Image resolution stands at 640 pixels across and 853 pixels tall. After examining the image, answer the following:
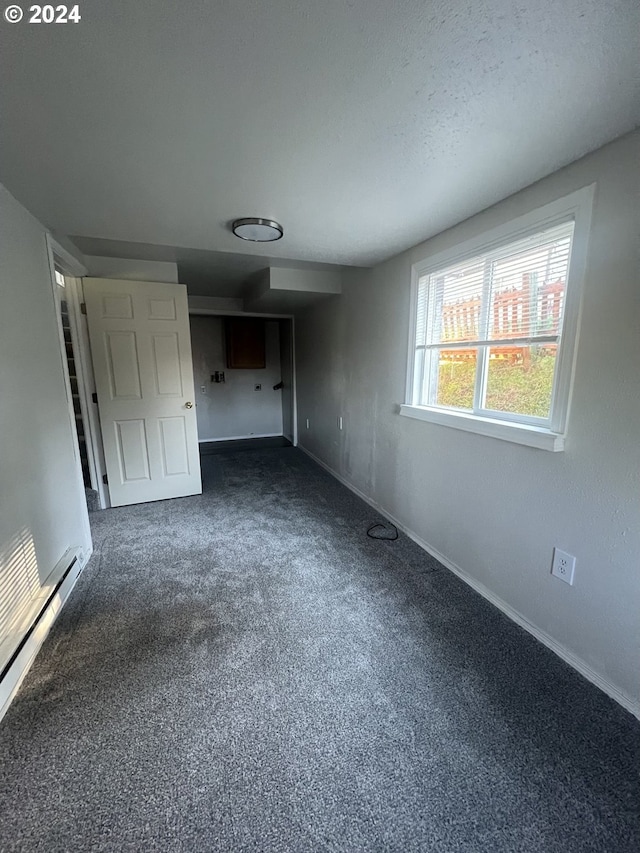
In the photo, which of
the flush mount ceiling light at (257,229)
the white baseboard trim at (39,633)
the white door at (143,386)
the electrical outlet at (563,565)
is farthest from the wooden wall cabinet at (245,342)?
the electrical outlet at (563,565)

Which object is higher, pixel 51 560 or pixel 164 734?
pixel 51 560

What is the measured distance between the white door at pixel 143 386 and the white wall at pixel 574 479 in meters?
2.03

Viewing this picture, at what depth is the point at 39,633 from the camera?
1627 mm

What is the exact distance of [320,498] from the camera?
3414 millimetres

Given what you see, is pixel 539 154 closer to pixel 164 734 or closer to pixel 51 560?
pixel 164 734

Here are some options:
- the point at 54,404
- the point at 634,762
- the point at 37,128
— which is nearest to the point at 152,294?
the point at 54,404

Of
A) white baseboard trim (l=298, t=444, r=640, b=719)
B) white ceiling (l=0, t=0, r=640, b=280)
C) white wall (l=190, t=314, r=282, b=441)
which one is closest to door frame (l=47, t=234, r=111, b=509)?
white ceiling (l=0, t=0, r=640, b=280)

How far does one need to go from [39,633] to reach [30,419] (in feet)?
3.41

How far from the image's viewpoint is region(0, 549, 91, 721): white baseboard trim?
1357 mm

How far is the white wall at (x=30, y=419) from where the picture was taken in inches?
59.7

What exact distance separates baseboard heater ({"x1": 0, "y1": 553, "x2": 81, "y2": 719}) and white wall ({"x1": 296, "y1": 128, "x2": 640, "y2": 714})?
228cm

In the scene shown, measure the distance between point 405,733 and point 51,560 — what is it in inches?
75.5

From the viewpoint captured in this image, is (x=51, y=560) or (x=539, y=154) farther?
(x=51, y=560)

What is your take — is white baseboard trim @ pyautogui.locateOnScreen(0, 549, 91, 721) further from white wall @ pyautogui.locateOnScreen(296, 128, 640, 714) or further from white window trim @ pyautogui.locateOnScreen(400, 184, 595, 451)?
white window trim @ pyautogui.locateOnScreen(400, 184, 595, 451)
